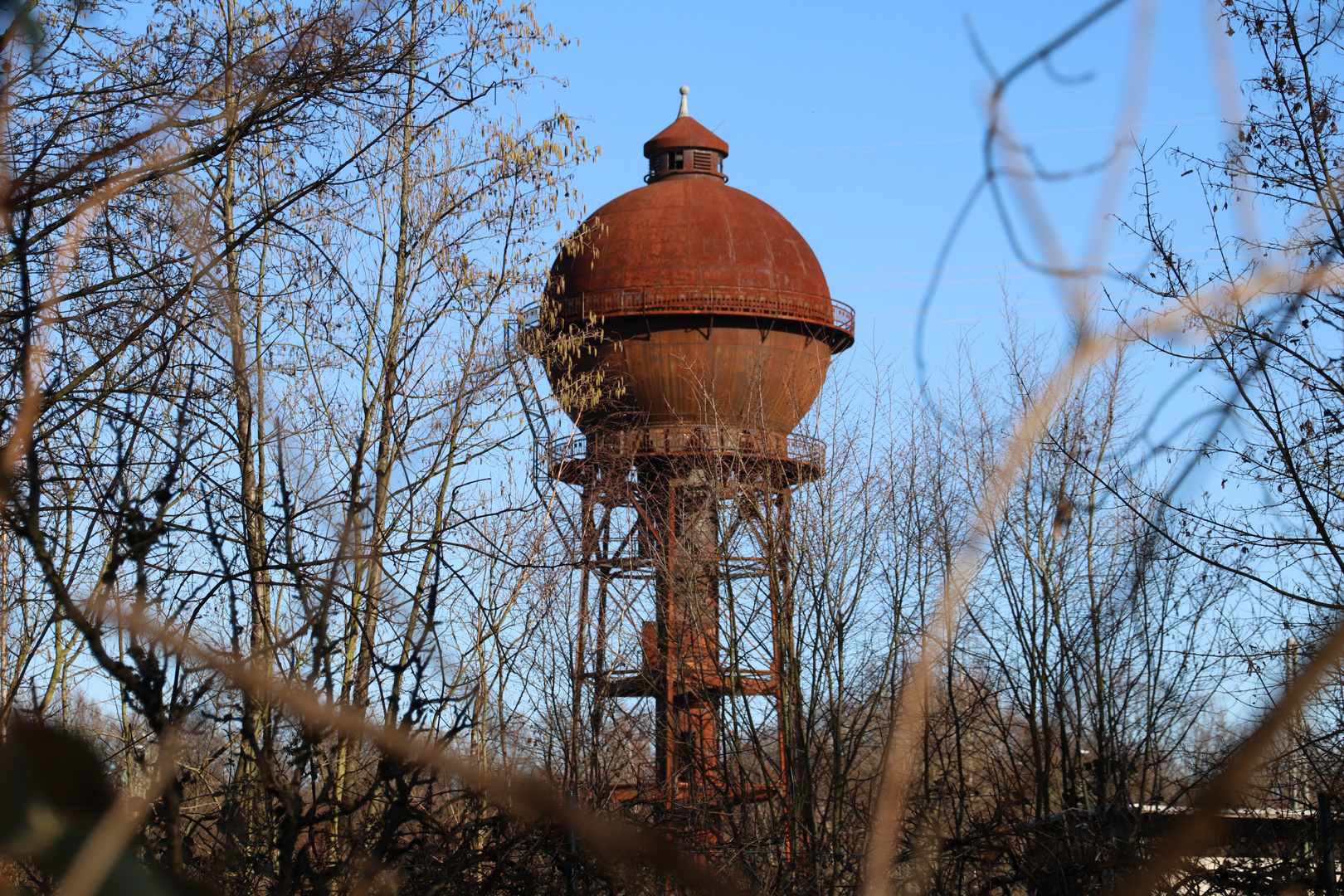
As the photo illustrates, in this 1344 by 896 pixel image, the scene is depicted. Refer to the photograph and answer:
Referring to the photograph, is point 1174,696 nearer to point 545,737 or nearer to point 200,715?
point 545,737

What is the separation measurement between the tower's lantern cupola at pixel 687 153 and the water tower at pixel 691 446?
0.04m

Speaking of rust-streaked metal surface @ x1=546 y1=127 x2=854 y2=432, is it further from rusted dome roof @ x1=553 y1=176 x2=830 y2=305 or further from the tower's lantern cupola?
the tower's lantern cupola

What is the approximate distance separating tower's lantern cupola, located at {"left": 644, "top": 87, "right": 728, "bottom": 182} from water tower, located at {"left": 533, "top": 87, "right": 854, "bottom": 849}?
0.13 feet

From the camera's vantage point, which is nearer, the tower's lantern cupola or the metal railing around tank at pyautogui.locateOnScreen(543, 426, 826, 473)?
the metal railing around tank at pyautogui.locateOnScreen(543, 426, 826, 473)

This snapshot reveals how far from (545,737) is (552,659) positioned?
134 cm

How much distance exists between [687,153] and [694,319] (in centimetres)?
417

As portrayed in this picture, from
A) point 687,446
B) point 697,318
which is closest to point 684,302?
point 697,318

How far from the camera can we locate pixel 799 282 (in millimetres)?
19328

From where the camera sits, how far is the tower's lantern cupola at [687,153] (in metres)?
21.2

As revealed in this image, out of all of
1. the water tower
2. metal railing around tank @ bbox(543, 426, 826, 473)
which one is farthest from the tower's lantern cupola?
metal railing around tank @ bbox(543, 426, 826, 473)

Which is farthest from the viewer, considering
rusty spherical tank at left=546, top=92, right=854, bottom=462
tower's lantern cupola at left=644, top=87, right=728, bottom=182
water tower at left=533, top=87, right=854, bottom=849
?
tower's lantern cupola at left=644, top=87, right=728, bottom=182

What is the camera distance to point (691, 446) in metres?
17.6

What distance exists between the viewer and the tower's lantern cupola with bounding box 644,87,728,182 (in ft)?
69.6

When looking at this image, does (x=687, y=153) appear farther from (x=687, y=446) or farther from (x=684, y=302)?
(x=687, y=446)
